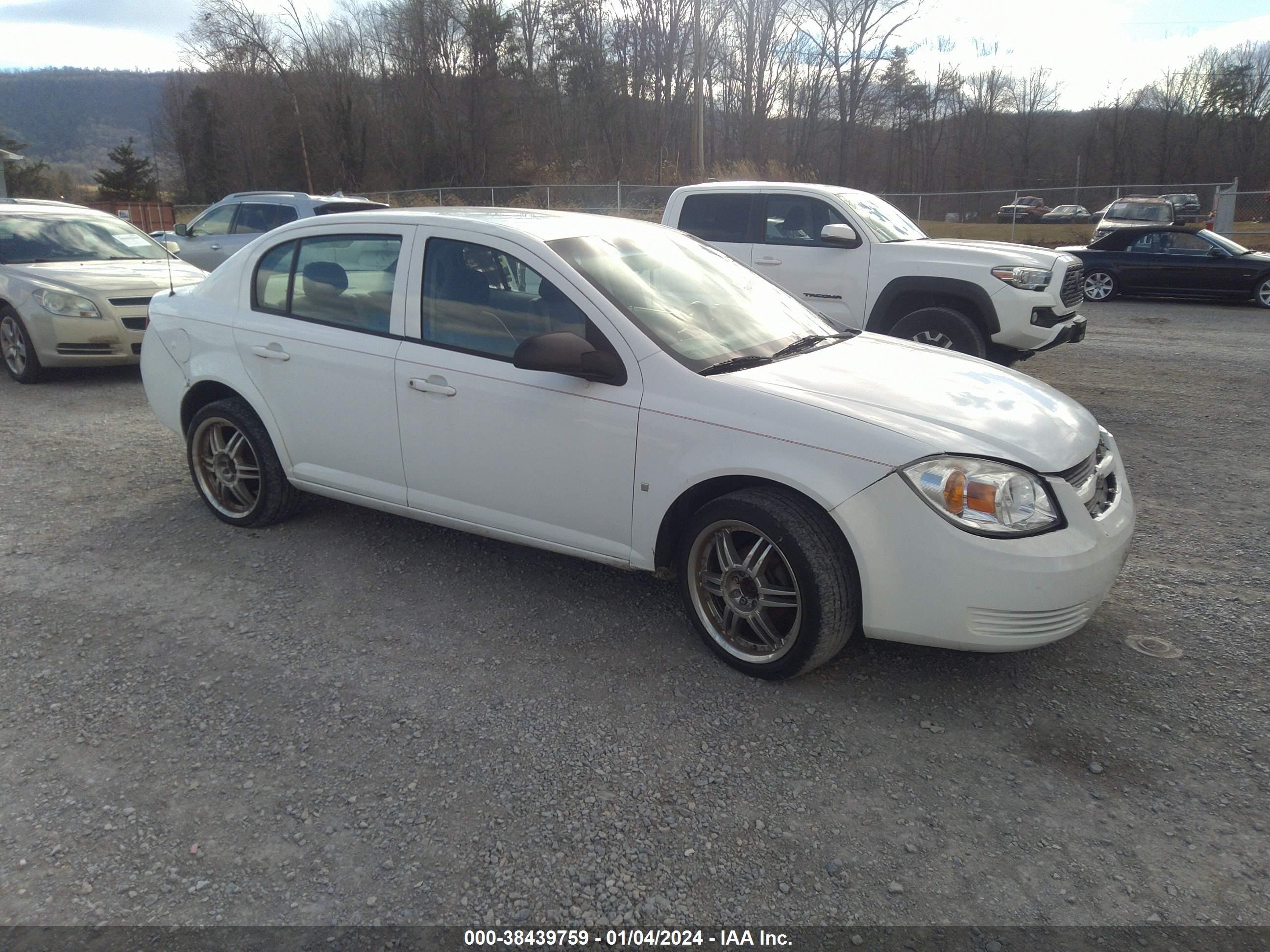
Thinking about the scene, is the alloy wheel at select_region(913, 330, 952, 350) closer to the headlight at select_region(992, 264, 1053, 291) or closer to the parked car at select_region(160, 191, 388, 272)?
the headlight at select_region(992, 264, 1053, 291)

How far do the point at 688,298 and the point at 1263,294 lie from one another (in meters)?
15.8

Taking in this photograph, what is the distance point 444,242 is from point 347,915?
115 inches

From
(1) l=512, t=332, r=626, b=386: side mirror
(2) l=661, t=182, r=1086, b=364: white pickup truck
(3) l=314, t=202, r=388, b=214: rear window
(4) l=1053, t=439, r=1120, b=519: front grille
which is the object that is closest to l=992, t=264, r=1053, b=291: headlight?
(2) l=661, t=182, r=1086, b=364: white pickup truck

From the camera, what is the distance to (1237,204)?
982 inches

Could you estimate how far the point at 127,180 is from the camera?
49906 millimetres

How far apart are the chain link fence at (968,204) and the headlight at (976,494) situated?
22.0 metres

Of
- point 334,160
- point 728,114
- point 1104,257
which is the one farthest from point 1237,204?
point 334,160

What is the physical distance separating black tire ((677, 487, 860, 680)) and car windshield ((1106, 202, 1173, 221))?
23.9 metres

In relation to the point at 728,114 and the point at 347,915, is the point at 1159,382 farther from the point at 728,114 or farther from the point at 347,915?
the point at 728,114

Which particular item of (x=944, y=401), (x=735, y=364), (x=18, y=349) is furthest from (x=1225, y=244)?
(x=18, y=349)

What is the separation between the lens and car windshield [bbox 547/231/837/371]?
3.93m

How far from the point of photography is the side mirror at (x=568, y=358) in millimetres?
3648

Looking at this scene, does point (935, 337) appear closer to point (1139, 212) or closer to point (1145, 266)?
point (1145, 266)

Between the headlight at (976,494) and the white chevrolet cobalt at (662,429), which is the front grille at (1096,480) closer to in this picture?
the white chevrolet cobalt at (662,429)
